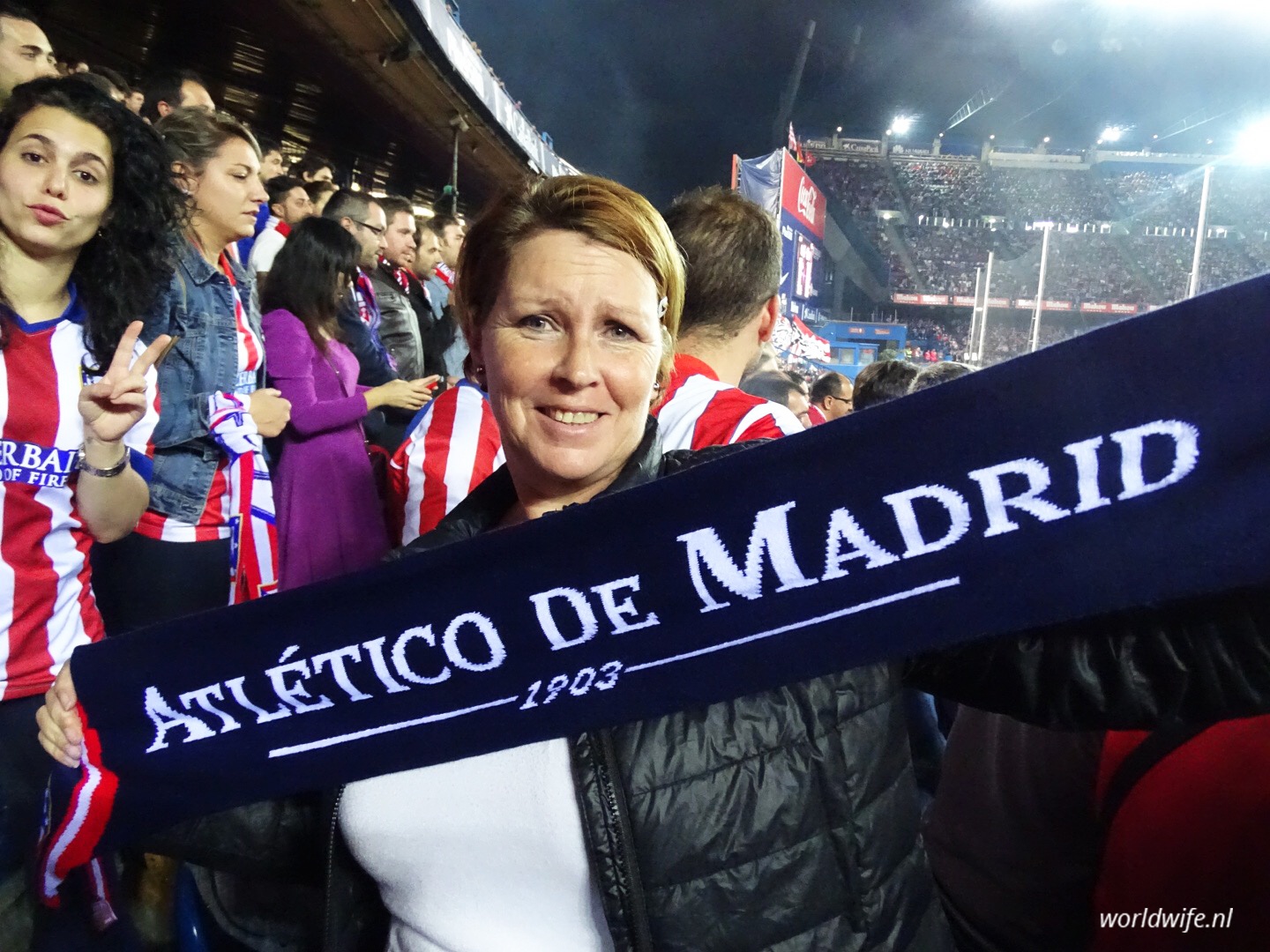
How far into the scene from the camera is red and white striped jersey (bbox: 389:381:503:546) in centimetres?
174

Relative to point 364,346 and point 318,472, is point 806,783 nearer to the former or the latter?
point 318,472

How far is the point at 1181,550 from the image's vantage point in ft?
2.14

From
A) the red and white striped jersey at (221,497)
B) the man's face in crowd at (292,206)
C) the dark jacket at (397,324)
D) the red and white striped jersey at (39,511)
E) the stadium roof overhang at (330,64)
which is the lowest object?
the red and white striped jersey at (39,511)

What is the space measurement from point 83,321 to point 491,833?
1208mm

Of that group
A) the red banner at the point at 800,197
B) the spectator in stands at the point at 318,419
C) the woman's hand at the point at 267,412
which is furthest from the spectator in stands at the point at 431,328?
the red banner at the point at 800,197

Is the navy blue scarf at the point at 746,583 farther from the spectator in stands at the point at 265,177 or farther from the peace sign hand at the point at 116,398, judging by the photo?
the spectator in stands at the point at 265,177

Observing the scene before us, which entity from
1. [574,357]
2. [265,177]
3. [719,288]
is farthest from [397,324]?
[574,357]

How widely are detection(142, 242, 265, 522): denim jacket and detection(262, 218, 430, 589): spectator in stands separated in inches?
12.3

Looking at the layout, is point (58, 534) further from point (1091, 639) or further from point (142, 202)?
point (1091, 639)

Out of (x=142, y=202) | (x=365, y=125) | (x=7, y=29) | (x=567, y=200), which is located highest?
(x=365, y=125)

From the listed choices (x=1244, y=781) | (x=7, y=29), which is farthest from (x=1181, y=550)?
(x=7, y=29)

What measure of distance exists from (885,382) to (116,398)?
286 cm

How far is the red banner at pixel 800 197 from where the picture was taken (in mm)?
8164

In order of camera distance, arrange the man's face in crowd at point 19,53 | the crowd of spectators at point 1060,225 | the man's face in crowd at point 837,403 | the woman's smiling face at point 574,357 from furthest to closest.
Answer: the crowd of spectators at point 1060,225
the man's face in crowd at point 837,403
the man's face in crowd at point 19,53
the woman's smiling face at point 574,357
